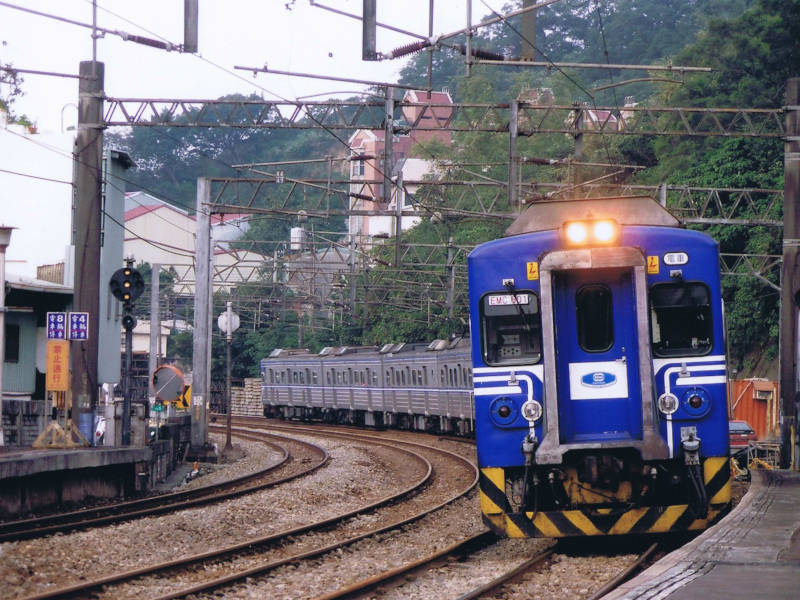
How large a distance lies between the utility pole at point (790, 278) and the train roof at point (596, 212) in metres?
8.92

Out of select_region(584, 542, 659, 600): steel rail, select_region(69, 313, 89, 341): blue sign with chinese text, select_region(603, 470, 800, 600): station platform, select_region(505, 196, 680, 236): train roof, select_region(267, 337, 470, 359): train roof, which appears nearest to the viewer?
select_region(603, 470, 800, 600): station platform

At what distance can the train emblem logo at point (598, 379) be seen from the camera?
11180mm

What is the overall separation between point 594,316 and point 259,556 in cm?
431

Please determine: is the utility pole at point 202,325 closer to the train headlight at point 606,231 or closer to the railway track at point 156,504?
the railway track at point 156,504

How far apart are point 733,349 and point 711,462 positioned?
3357cm

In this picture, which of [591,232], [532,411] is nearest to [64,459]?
[532,411]

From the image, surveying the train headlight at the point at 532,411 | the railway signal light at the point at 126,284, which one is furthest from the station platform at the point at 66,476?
the train headlight at the point at 532,411

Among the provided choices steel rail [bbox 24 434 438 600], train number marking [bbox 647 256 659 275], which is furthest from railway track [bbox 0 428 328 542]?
train number marking [bbox 647 256 659 275]

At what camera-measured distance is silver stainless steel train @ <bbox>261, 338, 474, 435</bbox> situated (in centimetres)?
3534

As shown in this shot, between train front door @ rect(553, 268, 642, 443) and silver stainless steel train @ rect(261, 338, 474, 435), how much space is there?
68.9 feet

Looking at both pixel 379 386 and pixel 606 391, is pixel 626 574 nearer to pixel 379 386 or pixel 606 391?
pixel 606 391

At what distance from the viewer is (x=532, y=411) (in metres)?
11.1

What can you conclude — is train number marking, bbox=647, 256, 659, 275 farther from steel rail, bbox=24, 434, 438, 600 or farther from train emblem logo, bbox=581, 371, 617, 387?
steel rail, bbox=24, 434, 438, 600

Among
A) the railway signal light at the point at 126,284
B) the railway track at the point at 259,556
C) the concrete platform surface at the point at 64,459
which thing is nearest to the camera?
the railway track at the point at 259,556
